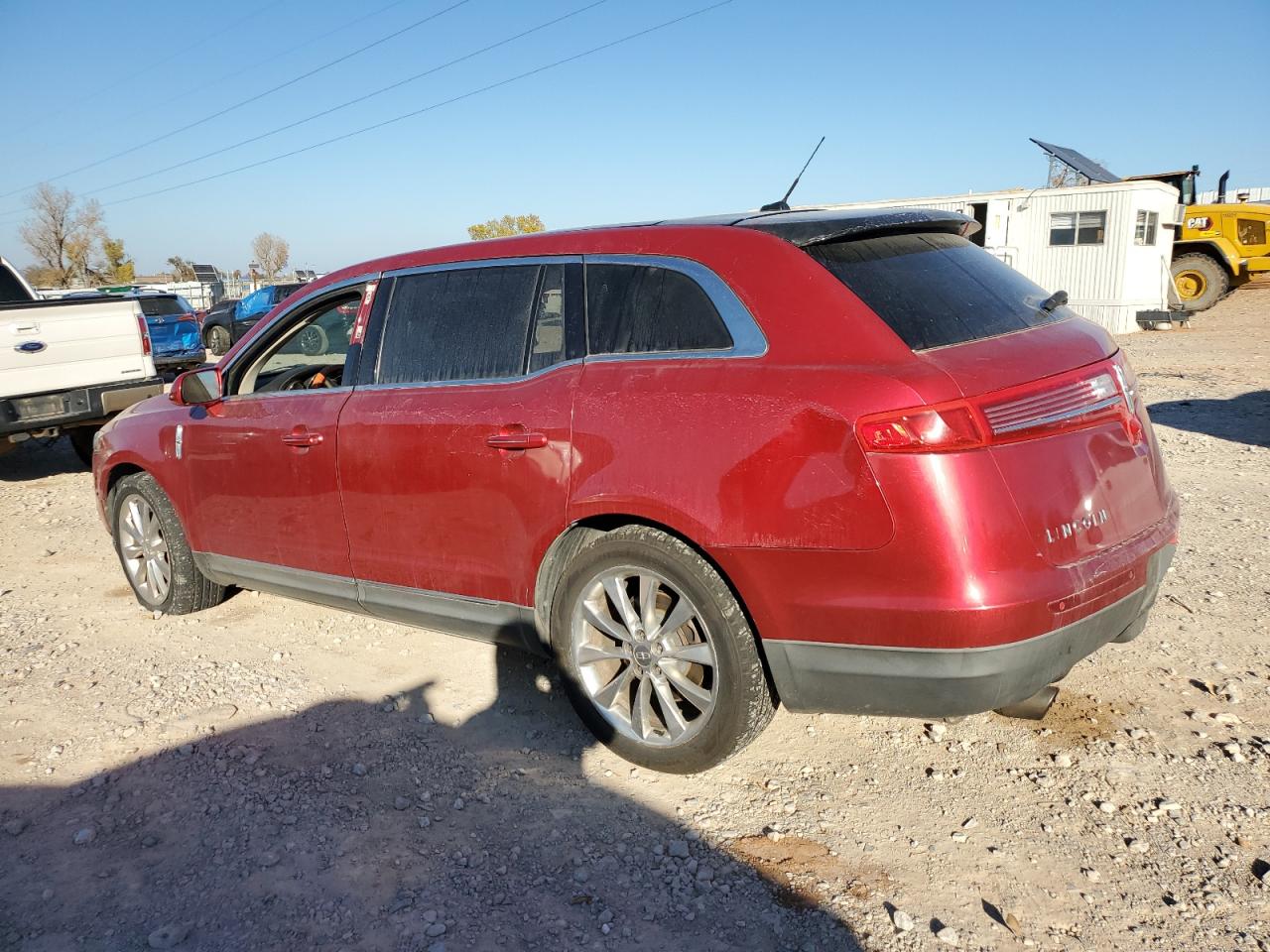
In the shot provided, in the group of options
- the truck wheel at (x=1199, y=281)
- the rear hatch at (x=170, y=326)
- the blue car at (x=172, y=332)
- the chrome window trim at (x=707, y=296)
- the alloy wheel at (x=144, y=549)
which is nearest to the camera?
the chrome window trim at (x=707, y=296)

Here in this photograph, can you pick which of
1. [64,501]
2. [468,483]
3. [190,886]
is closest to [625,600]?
[468,483]

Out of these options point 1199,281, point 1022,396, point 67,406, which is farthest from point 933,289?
point 1199,281

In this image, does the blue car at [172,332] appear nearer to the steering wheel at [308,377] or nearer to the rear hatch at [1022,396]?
the steering wheel at [308,377]

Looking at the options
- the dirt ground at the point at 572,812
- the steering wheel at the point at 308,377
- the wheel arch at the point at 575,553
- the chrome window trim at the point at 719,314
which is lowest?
the dirt ground at the point at 572,812

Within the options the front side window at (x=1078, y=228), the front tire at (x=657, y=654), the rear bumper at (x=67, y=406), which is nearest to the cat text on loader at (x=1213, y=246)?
the front side window at (x=1078, y=228)

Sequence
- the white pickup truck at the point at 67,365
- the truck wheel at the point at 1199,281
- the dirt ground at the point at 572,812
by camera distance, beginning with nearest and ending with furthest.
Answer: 1. the dirt ground at the point at 572,812
2. the white pickup truck at the point at 67,365
3. the truck wheel at the point at 1199,281

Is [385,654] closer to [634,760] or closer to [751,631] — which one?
[634,760]

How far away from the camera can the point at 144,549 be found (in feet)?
17.0

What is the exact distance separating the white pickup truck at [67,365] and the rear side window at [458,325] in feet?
18.1

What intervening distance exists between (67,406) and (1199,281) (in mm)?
23853

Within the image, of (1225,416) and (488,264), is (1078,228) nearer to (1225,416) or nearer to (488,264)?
(1225,416)

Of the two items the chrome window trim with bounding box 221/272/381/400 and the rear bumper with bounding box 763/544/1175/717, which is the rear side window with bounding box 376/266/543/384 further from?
the rear bumper with bounding box 763/544/1175/717

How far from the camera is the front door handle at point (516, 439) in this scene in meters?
3.30

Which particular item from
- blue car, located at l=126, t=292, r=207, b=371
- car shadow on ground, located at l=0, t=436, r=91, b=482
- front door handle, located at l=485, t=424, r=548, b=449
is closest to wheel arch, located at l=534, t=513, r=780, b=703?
front door handle, located at l=485, t=424, r=548, b=449
